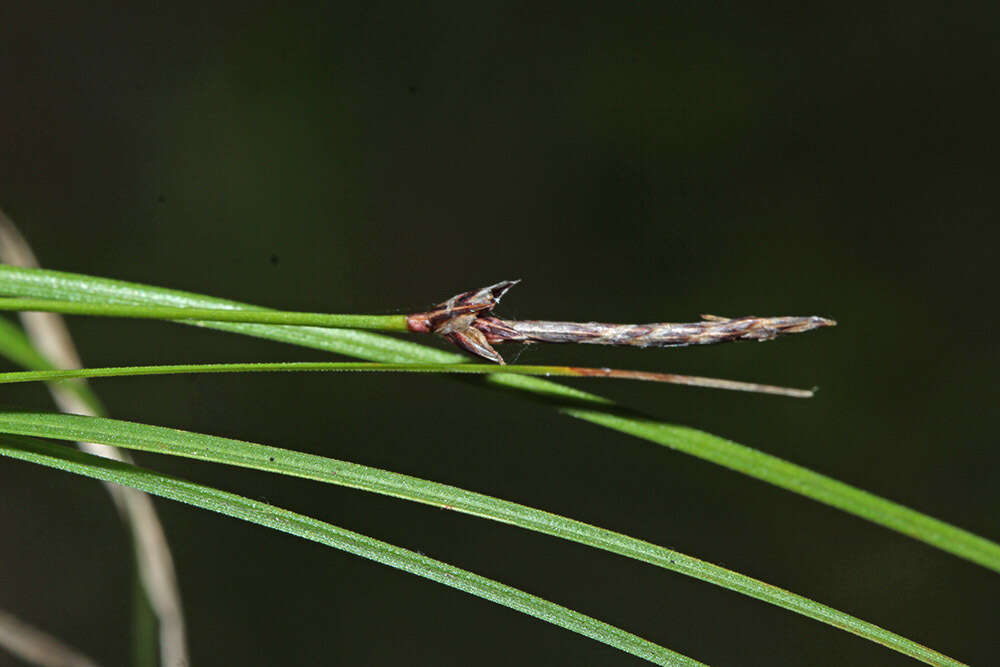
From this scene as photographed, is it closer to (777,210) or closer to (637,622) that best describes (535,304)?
(777,210)

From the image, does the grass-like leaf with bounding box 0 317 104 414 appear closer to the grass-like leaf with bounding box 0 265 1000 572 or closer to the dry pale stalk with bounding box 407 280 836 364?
the grass-like leaf with bounding box 0 265 1000 572

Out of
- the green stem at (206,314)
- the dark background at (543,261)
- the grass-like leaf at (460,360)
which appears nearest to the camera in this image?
the green stem at (206,314)

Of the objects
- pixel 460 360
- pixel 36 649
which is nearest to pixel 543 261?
pixel 36 649

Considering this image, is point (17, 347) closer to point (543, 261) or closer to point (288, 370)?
point (288, 370)

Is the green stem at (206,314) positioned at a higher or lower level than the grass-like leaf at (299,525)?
higher

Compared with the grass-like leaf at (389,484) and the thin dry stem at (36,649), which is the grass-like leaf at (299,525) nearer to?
the grass-like leaf at (389,484)

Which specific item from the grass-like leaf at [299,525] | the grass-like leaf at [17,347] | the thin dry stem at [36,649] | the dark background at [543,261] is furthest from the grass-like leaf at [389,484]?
the dark background at [543,261]

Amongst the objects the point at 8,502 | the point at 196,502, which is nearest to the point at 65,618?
the point at 8,502

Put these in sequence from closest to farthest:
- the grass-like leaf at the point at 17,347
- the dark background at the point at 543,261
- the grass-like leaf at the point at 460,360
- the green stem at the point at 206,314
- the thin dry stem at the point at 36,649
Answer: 1. the green stem at the point at 206,314
2. the grass-like leaf at the point at 460,360
3. the grass-like leaf at the point at 17,347
4. the thin dry stem at the point at 36,649
5. the dark background at the point at 543,261
